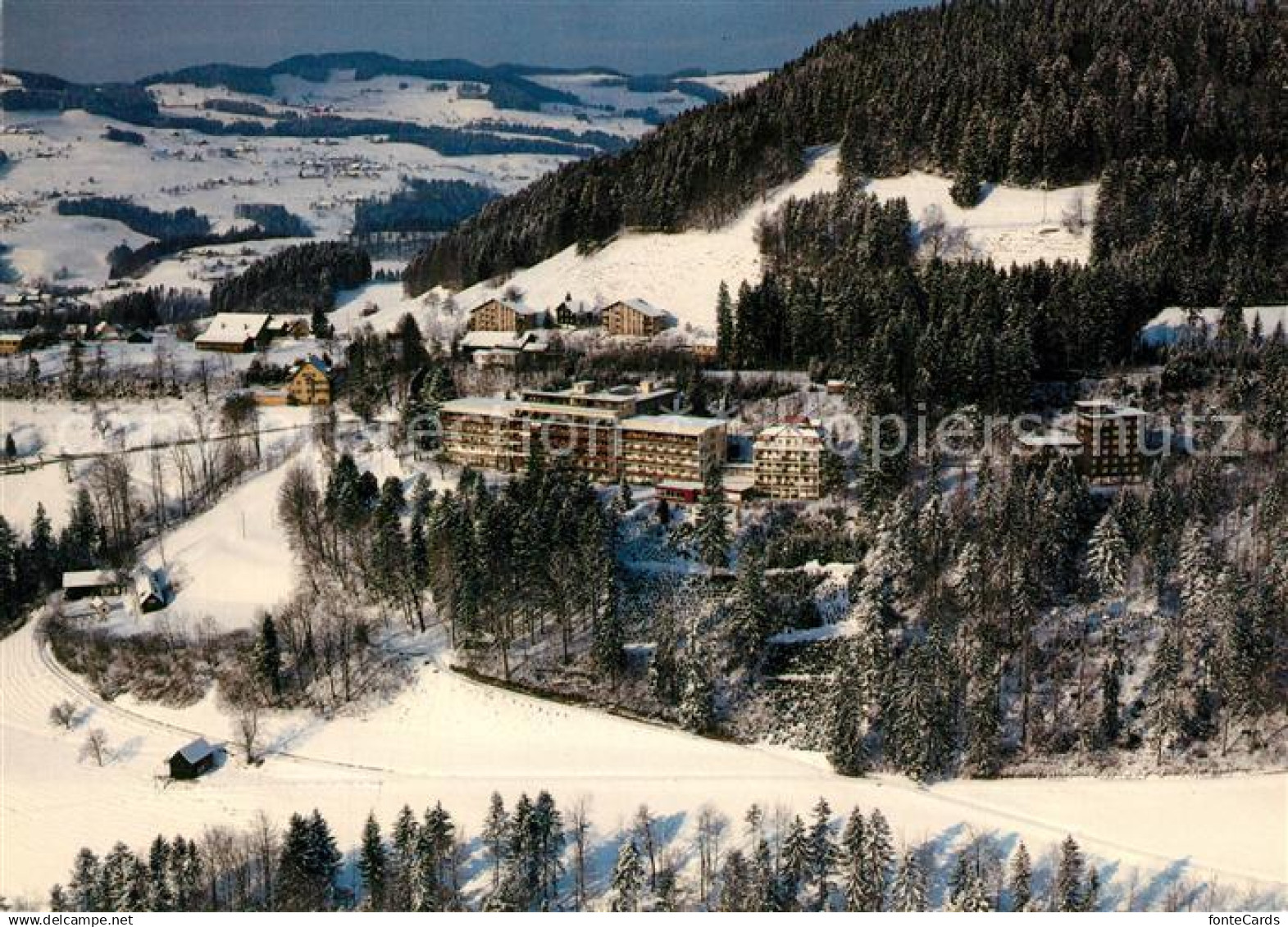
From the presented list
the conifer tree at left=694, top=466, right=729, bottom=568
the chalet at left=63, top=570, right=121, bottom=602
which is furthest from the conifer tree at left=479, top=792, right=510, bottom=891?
the chalet at left=63, top=570, right=121, bottom=602

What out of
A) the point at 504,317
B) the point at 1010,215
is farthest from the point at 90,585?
the point at 1010,215

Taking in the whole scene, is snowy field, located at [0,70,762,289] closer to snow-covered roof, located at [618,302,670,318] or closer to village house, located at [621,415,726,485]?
snow-covered roof, located at [618,302,670,318]

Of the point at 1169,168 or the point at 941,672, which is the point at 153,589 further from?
the point at 1169,168

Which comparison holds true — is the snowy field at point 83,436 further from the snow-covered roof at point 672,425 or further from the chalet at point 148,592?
the snow-covered roof at point 672,425

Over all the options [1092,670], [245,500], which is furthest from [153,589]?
[1092,670]

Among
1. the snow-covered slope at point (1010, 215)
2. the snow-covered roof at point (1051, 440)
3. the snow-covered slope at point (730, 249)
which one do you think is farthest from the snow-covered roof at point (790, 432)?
the snow-covered slope at point (1010, 215)
